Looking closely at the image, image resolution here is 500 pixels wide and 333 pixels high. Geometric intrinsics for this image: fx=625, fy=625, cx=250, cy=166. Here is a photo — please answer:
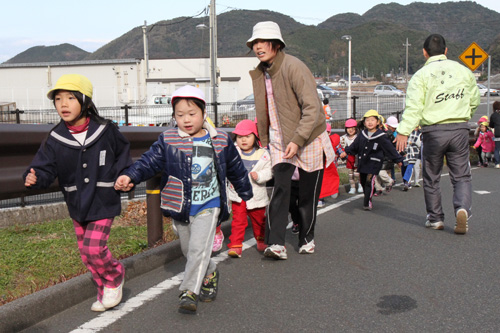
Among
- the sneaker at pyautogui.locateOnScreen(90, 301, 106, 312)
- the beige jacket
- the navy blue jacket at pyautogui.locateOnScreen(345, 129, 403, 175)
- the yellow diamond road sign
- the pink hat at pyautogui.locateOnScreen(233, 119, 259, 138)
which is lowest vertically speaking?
the sneaker at pyautogui.locateOnScreen(90, 301, 106, 312)

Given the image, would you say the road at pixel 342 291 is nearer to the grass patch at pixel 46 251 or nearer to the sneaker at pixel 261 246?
the sneaker at pixel 261 246

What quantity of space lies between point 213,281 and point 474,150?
15.5 meters

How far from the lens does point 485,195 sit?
1001 cm

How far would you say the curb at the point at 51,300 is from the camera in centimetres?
384

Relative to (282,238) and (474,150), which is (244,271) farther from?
(474,150)

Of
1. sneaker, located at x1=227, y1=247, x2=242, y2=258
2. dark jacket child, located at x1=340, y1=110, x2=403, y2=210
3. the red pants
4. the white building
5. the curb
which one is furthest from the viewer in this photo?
the white building

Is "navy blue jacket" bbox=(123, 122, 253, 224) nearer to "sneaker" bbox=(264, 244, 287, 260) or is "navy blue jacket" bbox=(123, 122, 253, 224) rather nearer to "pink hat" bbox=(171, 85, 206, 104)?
"pink hat" bbox=(171, 85, 206, 104)

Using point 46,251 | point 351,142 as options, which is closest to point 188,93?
point 46,251

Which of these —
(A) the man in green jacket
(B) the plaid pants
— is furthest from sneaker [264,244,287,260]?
(A) the man in green jacket

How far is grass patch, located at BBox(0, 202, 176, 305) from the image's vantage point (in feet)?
15.4

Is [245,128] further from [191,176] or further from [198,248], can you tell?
[198,248]

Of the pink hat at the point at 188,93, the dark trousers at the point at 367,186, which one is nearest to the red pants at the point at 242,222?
the pink hat at the point at 188,93

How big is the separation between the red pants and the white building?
140ft

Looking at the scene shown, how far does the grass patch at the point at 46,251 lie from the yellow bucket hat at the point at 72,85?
4.62 ft
